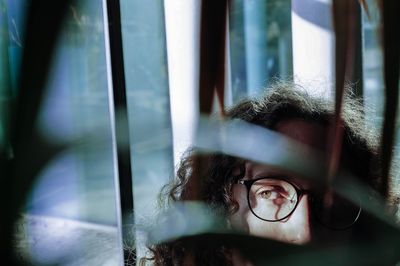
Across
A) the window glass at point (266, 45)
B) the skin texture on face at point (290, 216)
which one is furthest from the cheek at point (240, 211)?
the window glass at point (266, 45)

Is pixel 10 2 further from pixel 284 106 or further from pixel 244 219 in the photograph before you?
pixel 284 106

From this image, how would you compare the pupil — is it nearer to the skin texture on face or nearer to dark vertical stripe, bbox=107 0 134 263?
the skin texture on face

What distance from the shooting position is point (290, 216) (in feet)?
1.80

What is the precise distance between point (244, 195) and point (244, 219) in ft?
0.25

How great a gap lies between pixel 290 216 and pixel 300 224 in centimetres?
2

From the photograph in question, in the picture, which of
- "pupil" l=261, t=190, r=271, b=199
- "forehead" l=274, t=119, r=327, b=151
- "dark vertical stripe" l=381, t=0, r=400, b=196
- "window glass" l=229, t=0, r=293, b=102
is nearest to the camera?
"dark vertical stripe" l=381, t=0, r=400, b=196

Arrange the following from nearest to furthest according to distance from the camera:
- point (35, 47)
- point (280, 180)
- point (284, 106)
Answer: point (35, 47), point (280, 180), point (284, 106)

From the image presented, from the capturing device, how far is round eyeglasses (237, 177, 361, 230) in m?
0.46

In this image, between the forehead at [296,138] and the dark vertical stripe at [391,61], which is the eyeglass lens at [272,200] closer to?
the forehead at [296,138]

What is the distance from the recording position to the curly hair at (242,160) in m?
0.47

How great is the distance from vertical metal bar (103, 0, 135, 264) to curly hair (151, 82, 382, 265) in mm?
68

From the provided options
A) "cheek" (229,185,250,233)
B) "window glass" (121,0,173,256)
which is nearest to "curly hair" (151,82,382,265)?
"cheek" (229,185,250,233)

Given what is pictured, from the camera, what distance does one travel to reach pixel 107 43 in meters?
0.77

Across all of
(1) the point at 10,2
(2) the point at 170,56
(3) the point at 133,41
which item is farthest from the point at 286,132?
(3) the point at 133,41
